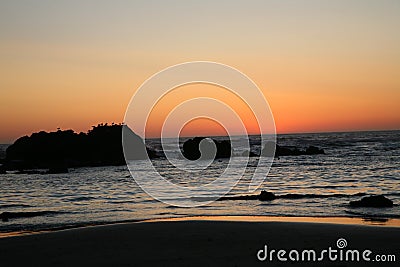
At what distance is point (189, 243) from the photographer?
11.2m

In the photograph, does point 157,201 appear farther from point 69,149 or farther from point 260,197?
point 69,149

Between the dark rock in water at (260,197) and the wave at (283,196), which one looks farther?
the wave at (283,196)

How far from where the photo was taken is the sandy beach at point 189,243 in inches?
375

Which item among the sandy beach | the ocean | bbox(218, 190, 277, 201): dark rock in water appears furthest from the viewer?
bbox(218, 190, 277, 201): dark rock in water

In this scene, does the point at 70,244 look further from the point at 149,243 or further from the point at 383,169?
the point at 383,169

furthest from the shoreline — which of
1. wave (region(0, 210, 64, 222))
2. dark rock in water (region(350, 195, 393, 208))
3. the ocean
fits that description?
wave (region(0, 210, 64, 222))

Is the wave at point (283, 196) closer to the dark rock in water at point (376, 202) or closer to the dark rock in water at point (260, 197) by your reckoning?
the dark rock in water at point (260, 197)

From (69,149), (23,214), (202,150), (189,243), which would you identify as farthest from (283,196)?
(202,150)

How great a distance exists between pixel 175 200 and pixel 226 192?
3866 mm

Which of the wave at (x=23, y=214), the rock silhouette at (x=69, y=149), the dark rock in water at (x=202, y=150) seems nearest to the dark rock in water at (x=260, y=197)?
the wave at (x=23, y=214)

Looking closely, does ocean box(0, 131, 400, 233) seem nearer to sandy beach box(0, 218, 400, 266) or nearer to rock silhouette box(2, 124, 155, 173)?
sandy beach box(0, 218, 400, 266)

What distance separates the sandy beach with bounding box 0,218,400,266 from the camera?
9.52 meters

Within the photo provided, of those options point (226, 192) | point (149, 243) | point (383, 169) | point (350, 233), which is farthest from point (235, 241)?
point (383, 169)

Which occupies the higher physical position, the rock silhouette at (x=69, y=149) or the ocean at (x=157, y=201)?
the rock silhouette at (x=69, y=149)
